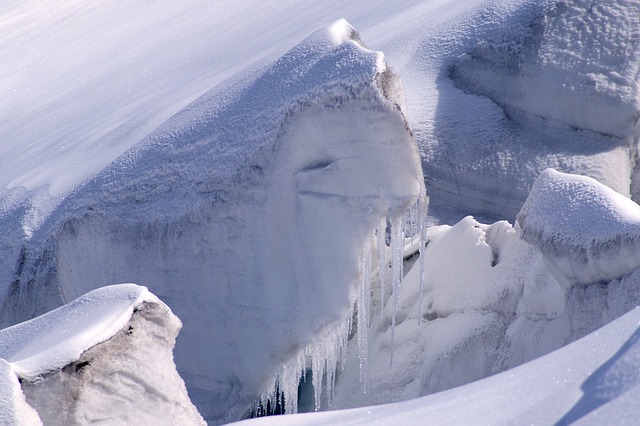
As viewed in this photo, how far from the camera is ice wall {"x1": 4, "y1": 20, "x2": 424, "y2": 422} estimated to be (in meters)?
→ 2.80

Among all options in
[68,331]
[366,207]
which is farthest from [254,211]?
[68,331]

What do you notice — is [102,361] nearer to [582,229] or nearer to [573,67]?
[582,229]

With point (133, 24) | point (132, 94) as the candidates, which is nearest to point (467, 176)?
point (132, 94)

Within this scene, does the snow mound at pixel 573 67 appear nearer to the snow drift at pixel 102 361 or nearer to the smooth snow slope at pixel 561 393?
the snow drift at pixel 102 361

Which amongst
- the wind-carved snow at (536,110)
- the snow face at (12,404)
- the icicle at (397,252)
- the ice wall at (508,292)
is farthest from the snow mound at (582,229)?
the snow face at (12,404)

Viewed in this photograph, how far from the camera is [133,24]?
6.12 m

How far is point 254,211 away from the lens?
3008 mm

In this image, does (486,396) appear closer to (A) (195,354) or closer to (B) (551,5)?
(A) (195,354)

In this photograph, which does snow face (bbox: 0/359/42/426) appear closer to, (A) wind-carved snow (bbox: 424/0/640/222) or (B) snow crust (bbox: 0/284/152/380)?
(B) snow crust (bbox: 0/284/152/380)

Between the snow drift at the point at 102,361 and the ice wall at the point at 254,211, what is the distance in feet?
2.33

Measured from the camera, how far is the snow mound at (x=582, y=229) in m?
2.61

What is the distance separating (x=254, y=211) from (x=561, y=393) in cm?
171

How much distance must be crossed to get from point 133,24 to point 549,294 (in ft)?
12.9

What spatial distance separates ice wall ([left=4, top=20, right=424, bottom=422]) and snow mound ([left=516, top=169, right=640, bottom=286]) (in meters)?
0.37
